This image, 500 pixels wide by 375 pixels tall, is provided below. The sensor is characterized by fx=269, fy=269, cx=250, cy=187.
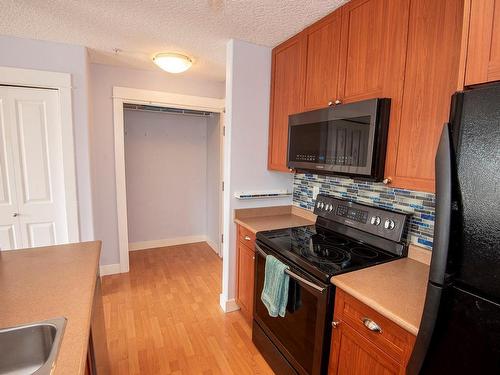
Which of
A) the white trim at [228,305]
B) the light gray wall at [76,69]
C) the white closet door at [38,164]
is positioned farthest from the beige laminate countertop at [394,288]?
the white closet door at [38,164]

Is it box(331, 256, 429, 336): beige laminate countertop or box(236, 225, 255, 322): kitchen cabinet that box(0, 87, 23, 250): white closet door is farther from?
box(331, 256, 429, 336): beige laminate countertop

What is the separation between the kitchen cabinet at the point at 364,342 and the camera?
1014mm

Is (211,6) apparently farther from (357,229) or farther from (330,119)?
(357,229)

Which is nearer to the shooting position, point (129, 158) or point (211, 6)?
point (211, 6)

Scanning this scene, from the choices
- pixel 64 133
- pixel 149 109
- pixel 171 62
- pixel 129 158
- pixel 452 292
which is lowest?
pixel 452 292

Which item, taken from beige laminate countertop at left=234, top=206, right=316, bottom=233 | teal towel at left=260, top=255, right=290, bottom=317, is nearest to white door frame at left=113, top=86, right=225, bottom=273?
beige laminate countertop at left=234, top=206, right=316, bottom=233

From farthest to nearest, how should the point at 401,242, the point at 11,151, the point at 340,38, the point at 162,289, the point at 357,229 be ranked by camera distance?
1. the point at 162,289
2. the point at 11,151
3. the point at 357,229
4. the point at 340,38
5. the point at 401,242

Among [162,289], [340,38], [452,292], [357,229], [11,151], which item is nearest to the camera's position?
[452,292]

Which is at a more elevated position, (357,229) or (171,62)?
(171,62)

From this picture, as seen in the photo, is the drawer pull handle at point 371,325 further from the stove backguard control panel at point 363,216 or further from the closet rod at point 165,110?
the closet rod at point 165,110

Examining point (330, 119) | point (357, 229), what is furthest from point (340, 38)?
point (357, 229)

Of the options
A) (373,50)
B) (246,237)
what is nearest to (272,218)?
(246,237)

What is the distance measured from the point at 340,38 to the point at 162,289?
9.08ft

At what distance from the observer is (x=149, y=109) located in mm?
3576
